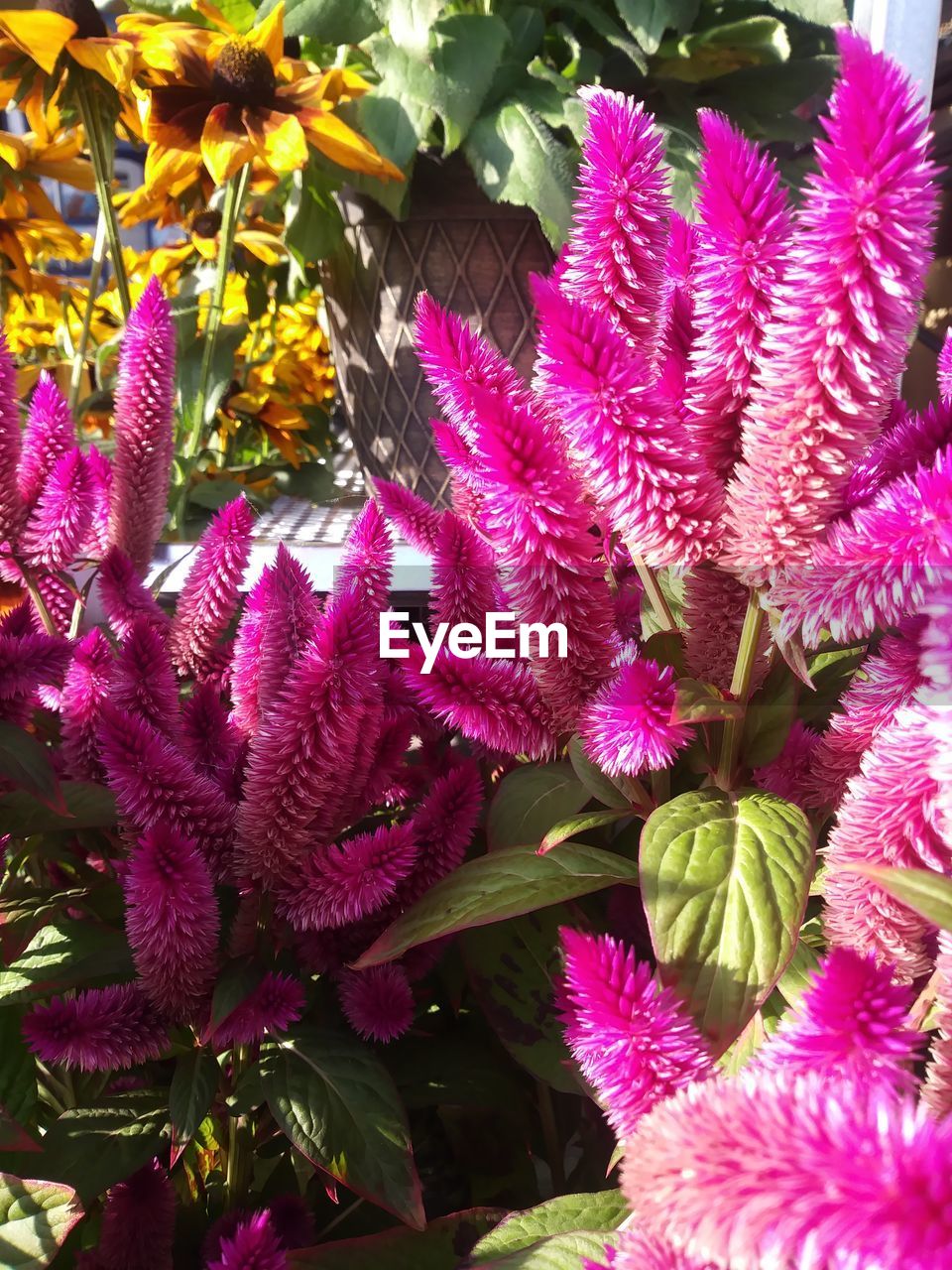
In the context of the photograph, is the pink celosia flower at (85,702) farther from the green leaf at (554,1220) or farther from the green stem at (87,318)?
the green stem at (87,318)

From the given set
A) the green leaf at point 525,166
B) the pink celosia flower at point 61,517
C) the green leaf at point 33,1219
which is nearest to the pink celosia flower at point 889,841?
the green leaf at point 33,1219

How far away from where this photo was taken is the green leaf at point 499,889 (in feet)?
1.09

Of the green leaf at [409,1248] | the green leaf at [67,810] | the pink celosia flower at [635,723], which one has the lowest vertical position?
the green leaf at [409,1248]

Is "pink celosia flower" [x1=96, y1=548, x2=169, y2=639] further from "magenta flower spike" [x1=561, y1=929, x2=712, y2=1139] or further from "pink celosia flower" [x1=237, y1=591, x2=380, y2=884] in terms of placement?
"magenta flower spike" [x1=561, y1=929, x2=712, y2=1139]

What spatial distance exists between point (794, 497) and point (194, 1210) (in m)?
0.39

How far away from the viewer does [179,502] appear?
2.99 feet

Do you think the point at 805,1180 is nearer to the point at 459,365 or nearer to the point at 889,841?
the point at 889,841

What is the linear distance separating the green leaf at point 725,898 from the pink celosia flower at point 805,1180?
0.39ft

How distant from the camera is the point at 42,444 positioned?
0.50m

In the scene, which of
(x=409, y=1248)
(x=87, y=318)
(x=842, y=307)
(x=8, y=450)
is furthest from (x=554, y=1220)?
(x=87, y=318)

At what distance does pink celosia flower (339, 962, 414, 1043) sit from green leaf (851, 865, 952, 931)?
22cm

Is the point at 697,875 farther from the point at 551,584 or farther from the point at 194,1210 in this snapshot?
the point at 194,1210

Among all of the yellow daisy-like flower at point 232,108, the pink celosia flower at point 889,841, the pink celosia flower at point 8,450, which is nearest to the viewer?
the pink celosia flower at point 889,841

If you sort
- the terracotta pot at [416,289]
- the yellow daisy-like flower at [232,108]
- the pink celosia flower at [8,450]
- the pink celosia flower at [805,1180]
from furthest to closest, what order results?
the terracotta pot at [416,289], the yellow daisy-like flower at [232,108], the pink celosia flower at [8,450], the pink celosia flower at [805,1180]
